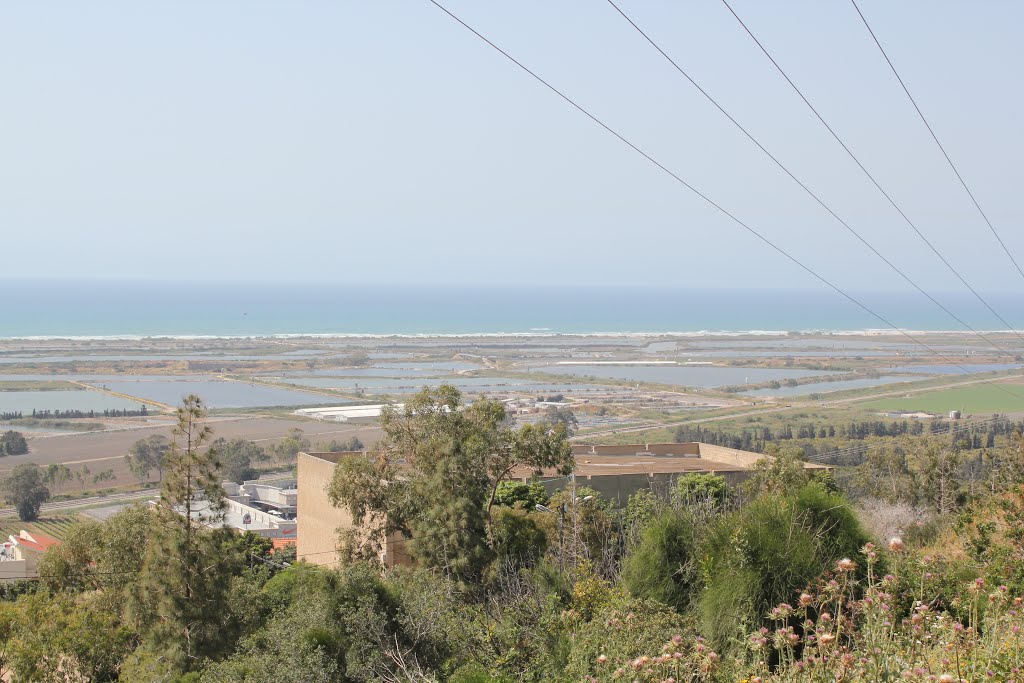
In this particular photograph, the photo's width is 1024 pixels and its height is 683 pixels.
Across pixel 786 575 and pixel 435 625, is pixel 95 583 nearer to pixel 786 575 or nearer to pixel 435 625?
pixel 435 625

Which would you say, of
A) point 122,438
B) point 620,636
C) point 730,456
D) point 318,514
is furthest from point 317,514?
point 122,438

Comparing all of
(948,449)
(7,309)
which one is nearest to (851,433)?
(948,449)

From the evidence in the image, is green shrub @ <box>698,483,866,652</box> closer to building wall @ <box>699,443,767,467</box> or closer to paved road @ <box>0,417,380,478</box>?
building wall @ <box>699,443,767,467</box>

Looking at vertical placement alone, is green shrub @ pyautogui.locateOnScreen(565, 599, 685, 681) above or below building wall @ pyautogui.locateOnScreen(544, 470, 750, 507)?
above

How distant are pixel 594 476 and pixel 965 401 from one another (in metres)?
53.5

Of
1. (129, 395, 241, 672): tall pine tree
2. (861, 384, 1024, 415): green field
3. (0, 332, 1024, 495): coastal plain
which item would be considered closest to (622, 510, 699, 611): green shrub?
(129, 395, 241, 672): tall pine tree

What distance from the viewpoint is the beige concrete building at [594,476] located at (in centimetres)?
2131

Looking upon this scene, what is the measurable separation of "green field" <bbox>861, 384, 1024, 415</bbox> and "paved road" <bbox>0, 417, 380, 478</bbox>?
111 feet

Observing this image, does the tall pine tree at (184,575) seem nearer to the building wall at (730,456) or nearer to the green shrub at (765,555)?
the green shrub at (765,555)

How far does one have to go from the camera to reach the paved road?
159 ft

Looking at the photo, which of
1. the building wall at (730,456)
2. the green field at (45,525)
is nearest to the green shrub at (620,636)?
the building wall at (730,456)

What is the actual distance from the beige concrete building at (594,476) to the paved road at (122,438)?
78.7ft

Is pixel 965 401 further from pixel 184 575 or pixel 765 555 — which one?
pixel 765 555

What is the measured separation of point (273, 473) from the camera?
4619 cm
